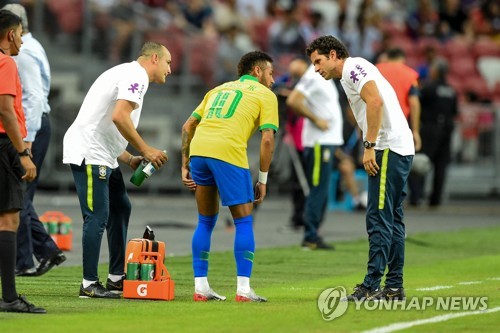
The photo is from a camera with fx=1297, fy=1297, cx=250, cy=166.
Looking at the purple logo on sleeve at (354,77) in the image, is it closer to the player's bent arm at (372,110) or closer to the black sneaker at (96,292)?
the player's bent arm at (372,110)

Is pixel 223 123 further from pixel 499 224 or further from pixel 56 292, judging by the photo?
pixel 499 224

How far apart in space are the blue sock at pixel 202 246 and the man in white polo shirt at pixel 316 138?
17.5 ft

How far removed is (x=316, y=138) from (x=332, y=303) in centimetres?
648

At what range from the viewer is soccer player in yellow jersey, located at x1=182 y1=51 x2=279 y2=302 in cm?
1060

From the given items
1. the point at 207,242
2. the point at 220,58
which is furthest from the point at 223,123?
the point at 220,58

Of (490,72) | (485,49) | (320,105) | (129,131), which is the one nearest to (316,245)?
(320,105)

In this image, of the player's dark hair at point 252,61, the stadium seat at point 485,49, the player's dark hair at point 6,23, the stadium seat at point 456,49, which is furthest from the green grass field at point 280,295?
the stadium seat at point 485,49

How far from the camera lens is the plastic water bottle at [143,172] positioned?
36.2ft

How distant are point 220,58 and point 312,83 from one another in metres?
9.23

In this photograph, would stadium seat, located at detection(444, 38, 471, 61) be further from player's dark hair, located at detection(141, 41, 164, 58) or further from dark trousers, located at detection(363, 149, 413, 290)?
dark trousers, located at detection(363, 149, 413, 290)

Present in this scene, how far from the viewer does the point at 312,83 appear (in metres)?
16.9

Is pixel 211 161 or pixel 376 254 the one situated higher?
pixel 211 161

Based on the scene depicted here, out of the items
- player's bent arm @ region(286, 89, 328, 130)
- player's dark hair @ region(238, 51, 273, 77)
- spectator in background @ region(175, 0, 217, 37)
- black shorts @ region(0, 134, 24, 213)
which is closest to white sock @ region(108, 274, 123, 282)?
black shorts @ region(0, 134, 24, 213)

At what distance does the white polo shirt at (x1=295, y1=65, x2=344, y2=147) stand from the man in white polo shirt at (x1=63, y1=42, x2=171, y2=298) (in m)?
5.55
